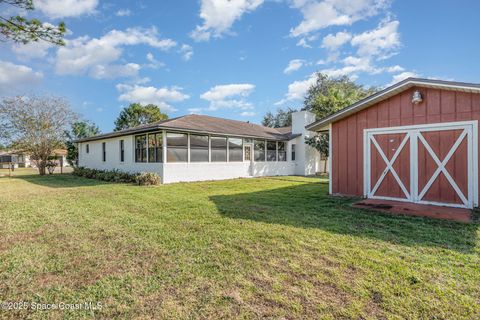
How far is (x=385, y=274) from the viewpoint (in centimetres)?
278

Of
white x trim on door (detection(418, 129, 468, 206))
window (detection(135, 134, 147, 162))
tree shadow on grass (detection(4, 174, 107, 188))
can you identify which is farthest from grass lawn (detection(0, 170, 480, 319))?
window (detection(135, 134, 147, 162))

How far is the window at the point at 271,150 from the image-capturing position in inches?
659

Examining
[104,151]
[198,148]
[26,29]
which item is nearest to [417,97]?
[26,29]

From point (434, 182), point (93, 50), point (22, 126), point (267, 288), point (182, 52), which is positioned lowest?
point (267, 288)

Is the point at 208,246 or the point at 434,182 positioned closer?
the point at 208,246

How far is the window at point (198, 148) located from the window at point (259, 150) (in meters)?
3.93

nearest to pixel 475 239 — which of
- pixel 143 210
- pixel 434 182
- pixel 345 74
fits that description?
pixel 434 182

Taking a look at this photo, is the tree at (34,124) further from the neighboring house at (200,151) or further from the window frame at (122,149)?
the window frame at (122,149)

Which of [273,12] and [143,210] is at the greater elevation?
[273,12]

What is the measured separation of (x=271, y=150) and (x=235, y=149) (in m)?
3.34

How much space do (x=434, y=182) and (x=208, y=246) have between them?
20.0ft

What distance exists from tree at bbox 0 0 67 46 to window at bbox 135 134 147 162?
9118mm

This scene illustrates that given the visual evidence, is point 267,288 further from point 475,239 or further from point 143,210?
point 143,210

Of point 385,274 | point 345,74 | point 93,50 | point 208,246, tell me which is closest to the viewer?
point 385,274
